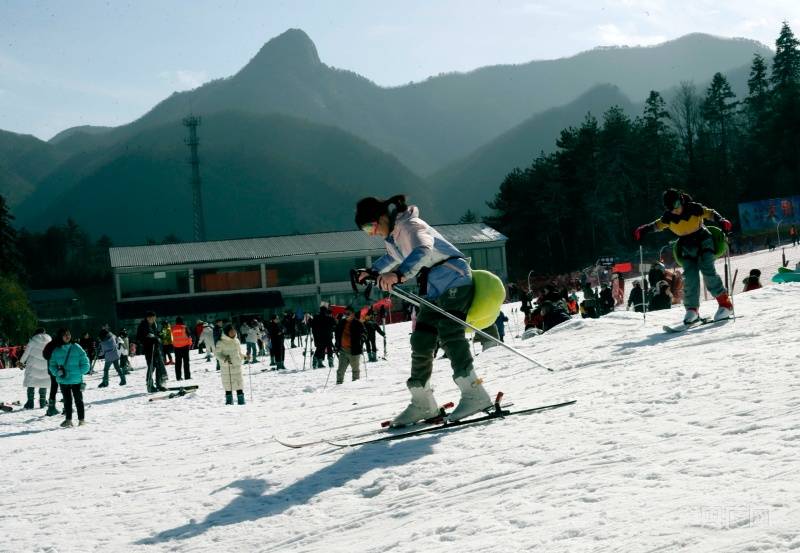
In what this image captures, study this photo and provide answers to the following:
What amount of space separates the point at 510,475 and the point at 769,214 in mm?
51706

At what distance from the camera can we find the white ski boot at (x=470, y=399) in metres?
5.44

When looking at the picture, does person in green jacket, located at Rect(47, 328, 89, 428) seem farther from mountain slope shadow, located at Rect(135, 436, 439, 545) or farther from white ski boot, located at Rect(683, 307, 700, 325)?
white ski boot, located at Rect(683, 307, 700, 325)

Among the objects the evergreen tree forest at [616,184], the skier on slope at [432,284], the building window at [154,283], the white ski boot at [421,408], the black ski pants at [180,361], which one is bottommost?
the black ski pants at [180,361]

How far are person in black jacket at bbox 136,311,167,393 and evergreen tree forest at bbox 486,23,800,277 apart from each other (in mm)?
50986

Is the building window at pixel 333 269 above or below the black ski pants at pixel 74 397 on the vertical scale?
above

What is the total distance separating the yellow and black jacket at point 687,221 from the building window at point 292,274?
49.8 meters

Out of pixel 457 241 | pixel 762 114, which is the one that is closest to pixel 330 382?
pixel 457 241

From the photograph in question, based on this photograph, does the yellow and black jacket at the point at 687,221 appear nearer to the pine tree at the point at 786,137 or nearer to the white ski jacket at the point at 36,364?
the white ski jacket at the point at 36,364

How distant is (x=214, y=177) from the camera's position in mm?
198375

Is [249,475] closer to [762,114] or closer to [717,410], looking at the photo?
[717,410]

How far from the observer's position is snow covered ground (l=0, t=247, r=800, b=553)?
10.6 feet

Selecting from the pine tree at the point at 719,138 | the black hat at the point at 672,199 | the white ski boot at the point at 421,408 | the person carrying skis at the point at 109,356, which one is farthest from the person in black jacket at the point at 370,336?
the pine tree at the point at 719,138

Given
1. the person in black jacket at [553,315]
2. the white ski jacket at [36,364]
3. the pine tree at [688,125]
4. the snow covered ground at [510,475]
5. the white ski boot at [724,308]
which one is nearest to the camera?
the snow covered ground at [510,475]

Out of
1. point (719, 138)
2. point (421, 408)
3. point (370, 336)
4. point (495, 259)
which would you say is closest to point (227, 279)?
point (495, 259)
